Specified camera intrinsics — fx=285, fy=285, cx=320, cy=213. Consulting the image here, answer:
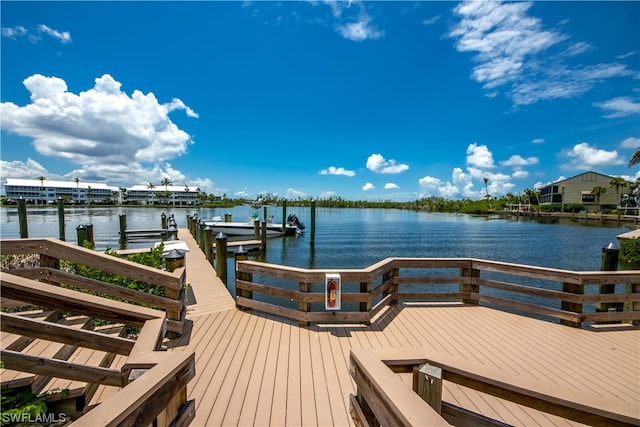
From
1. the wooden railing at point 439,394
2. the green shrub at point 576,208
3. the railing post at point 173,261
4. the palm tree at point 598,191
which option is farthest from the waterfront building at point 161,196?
the palm tree at point 598,191

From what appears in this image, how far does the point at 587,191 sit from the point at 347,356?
76936 mm

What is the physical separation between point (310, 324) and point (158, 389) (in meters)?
3.24

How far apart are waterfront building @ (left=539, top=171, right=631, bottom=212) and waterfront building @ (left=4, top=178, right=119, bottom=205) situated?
371 ft

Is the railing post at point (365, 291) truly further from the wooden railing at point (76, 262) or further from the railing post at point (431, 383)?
the wooden railing at point (76, 262)

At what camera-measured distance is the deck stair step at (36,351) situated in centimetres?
239

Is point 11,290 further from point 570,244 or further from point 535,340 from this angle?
point 570,244

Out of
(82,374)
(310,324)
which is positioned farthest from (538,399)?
(310,324)

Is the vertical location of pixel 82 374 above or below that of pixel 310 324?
above

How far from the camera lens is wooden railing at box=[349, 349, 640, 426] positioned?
1316mm

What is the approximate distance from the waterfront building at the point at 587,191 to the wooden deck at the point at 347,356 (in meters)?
72.5

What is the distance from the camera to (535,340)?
4117mm

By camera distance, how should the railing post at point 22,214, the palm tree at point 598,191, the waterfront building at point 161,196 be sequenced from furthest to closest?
1. the waterfront building at point 161,196
2. the palm tree at point 598,191
3. the railing post at point 22,214
